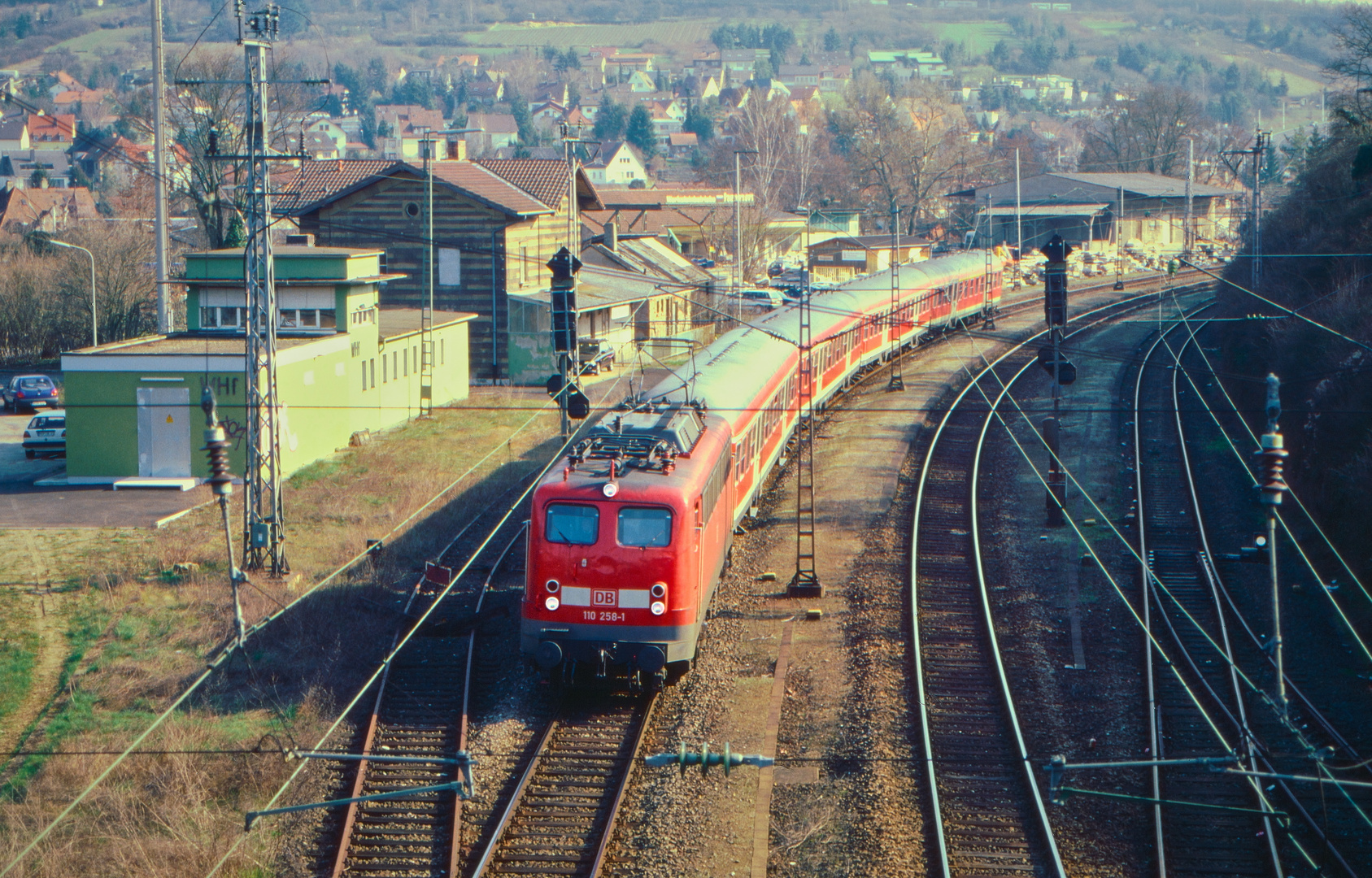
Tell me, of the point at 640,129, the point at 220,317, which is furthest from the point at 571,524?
the point at 640,129

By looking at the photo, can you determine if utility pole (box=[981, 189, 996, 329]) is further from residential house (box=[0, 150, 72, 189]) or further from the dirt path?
residential house (box=[0, 150, 72, 189])

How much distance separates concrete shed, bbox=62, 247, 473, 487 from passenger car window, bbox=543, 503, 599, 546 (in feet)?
28.8

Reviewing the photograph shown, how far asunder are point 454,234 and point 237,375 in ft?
49.5

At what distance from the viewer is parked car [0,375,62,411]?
36438 mm

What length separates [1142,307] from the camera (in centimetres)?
4891

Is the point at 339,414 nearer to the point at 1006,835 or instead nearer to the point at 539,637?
the point at 539,637

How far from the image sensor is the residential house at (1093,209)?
7175 cm

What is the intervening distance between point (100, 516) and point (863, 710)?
1500 cm

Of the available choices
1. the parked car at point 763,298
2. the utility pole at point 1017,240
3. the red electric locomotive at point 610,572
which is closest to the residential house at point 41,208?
the parked car at point 763,298

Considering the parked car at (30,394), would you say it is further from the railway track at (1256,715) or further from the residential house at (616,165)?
the residential house at (616,165)

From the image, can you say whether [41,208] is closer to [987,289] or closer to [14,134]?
[987,289]

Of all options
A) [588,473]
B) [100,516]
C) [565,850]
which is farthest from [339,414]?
[565,850]

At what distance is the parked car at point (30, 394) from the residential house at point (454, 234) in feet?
26.9

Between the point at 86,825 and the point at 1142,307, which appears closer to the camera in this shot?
the point at 86,825
